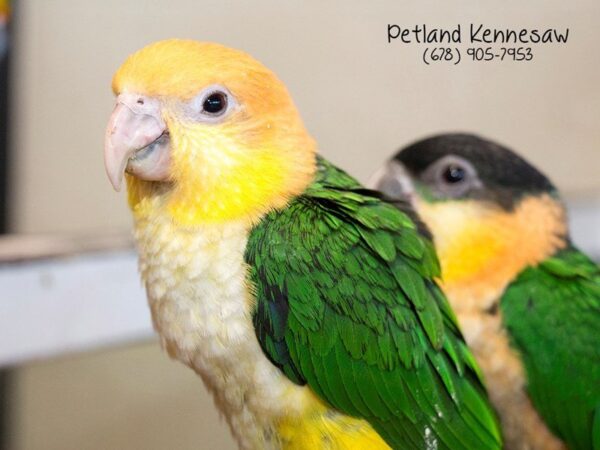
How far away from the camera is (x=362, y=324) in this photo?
1.45ft

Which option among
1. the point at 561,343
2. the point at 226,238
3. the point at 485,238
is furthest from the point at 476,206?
the point at 226,238

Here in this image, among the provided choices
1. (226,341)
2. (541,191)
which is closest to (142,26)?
(226,341)

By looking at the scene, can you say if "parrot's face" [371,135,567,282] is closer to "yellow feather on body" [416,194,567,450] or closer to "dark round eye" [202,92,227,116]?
"yellow feather on body" [416,194,567,450]

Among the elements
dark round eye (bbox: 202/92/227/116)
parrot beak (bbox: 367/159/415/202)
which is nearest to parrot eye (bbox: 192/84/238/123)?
dark round eye (bbox: 202/92/227/116)

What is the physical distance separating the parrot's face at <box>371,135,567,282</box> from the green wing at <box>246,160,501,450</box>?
132mm

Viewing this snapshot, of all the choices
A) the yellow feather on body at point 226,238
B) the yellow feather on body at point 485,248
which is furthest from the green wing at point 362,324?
the yellow feather on body at point 485,248

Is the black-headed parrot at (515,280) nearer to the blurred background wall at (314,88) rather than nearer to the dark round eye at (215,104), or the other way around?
the blurred background wall at (314,88)

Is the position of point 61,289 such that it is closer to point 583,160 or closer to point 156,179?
point 156,179

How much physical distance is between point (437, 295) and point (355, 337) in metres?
0.07

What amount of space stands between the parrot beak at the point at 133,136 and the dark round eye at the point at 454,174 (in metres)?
0.26

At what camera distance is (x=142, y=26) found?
1.72 ft

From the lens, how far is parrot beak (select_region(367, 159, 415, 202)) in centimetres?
60

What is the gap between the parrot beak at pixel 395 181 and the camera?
0.60m

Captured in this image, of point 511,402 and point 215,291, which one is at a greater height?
point 215,291
